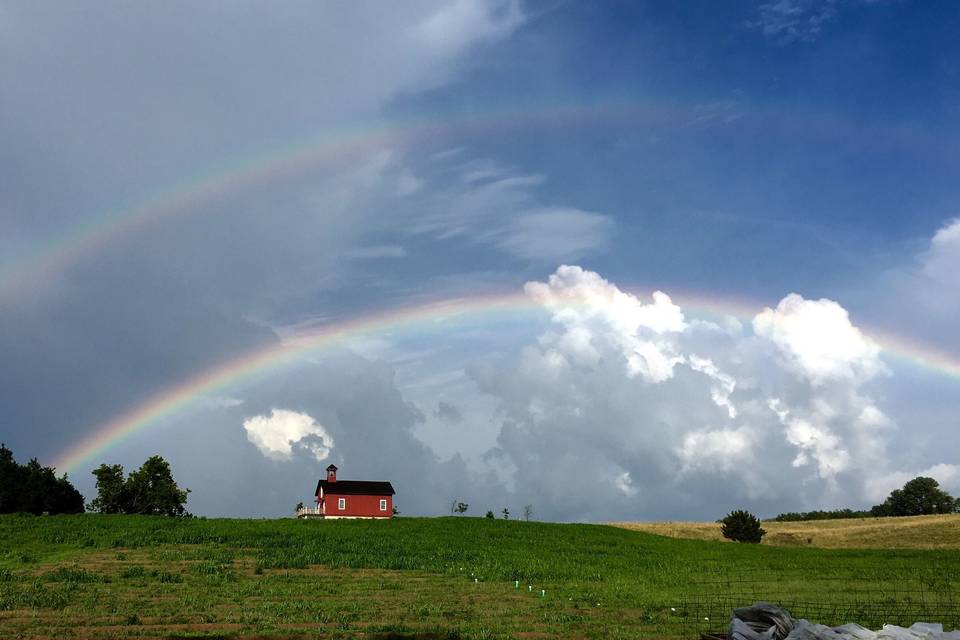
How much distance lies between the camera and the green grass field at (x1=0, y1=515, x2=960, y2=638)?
23.2 meters

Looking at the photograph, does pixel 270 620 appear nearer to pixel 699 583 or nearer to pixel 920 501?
pixel 699 583

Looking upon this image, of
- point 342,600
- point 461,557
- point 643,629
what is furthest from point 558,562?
point 643,629

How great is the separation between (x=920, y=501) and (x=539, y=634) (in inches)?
6066


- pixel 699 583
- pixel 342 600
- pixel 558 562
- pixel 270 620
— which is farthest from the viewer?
pixel 558 562

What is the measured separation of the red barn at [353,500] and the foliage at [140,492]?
18499 mm

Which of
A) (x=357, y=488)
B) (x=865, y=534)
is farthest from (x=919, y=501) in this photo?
(x=357, y=488)

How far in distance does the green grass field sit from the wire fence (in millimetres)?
144

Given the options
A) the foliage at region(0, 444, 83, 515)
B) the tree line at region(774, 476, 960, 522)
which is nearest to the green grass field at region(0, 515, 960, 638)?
the foliage at region(0, 444, 83, 515)

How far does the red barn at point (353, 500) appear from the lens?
9894 centimetres

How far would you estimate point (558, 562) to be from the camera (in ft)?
156

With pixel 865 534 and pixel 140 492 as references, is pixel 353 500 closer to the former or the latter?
pixel 140 492

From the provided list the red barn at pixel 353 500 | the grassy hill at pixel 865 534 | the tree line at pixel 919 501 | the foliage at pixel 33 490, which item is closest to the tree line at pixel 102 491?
the foliage at pixel 33 490

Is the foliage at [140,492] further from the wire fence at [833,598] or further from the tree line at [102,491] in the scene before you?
the wire fence at [833,598]

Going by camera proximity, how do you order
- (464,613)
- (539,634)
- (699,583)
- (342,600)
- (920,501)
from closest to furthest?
1. (539,634)
2. (464,613)
3. (342,600)
4. (699,583)
5. (920,501)
